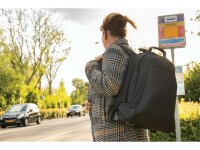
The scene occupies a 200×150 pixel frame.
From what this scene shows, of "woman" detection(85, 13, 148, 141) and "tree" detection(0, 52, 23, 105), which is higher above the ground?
"tree" detection(0, 52, 23, 105)

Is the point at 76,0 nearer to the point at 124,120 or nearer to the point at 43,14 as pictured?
the point at 124,120

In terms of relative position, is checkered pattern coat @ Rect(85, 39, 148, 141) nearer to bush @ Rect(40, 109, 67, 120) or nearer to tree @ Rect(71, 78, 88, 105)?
bush @ Rect(40, 109, 67, 120)

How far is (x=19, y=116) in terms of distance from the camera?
64.0 feet

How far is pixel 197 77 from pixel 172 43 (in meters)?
12.0

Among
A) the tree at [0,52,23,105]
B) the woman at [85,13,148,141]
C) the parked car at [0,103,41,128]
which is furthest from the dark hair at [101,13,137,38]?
the tree at [0,52,23,105]

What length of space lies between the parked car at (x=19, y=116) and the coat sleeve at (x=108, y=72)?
A: 17507mm

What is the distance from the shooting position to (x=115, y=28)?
2389 mm

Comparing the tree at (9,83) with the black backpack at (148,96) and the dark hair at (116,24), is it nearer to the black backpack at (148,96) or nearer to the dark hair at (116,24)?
the dark hair at (116,24)

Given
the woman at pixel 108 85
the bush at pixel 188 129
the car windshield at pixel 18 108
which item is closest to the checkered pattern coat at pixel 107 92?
the woman at pixel 108 85

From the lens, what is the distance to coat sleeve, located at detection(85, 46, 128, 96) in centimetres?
223

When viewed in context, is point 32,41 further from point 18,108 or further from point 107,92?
point 107,92

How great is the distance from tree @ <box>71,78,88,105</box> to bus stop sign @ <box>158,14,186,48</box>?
2602 centimetres

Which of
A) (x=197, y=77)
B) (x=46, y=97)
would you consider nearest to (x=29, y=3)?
(x=197, y=77)

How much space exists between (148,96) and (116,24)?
481mm
